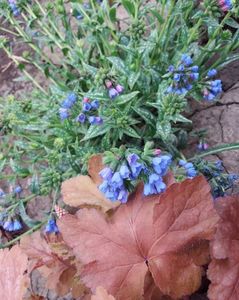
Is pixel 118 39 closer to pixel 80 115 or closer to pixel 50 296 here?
pixel 80 115

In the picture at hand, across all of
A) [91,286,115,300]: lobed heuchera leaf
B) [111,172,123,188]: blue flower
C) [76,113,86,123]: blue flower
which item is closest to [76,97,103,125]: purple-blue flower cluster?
[76,113,86,123]: blue flower

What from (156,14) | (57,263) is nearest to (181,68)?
(156,14)

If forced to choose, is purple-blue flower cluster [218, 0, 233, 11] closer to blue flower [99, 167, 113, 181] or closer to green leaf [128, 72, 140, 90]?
green leaf [128, 72, 140, 90]

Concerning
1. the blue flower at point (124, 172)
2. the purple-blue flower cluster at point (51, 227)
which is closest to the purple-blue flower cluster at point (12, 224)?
the purple-blue flower cluster at point (51, 227)

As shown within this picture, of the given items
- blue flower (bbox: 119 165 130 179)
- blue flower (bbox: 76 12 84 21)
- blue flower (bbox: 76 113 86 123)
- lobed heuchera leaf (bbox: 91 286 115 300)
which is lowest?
blue flower (bbox: 76 113 86 123)

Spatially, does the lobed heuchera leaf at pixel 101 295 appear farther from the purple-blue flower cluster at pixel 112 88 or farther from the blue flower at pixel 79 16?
the blue flower at pixel 79 16

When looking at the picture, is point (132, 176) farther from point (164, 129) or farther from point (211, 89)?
point (211, 89)
